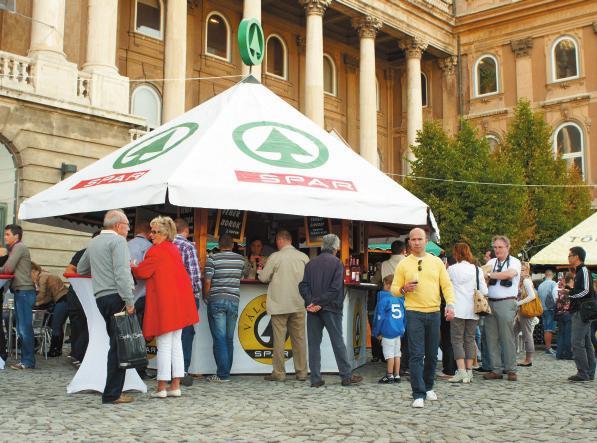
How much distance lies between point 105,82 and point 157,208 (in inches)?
319

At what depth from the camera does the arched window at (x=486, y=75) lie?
118 ft

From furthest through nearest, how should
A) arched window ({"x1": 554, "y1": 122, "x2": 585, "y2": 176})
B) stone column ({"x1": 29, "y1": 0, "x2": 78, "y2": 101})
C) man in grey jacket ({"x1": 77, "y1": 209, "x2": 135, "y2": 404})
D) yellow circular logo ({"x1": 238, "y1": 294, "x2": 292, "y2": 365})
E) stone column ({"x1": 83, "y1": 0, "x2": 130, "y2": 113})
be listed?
arched window ({"x1": 554, "y1": 122, "x2": 585, "y2": 176}) < stone column ({"x1": 83, "y1": 0, "x2": 130, "y2": 113}) < stone column ({"x1": 29, "y1": 0, "x2": 78, "y2": 101}) < yellow circular logo ({"x1": 238, "y1": 294, "x2": 292, "y2": 365}) < man in grey jacket ({"x1": 77, "y1": 209, "x2": 135, "y2": 404})

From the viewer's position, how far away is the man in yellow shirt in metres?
6.90

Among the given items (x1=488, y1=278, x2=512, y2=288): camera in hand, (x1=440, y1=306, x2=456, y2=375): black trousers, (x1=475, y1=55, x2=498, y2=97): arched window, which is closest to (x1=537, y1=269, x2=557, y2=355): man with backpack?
(x1=440, y1=306, x2=456, y2=375): black trousers

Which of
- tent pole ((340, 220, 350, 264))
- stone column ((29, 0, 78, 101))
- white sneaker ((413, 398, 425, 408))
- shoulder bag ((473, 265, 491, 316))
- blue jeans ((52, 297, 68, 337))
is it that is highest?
stone column ((29, 0, 78, 101))

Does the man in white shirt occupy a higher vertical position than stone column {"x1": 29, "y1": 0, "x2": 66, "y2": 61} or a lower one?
lower

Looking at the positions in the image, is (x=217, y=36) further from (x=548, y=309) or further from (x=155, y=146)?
(x=155, y=146)

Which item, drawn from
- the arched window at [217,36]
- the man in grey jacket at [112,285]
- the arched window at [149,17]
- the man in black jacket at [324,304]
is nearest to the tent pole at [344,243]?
the man in black jacket at [324,304]

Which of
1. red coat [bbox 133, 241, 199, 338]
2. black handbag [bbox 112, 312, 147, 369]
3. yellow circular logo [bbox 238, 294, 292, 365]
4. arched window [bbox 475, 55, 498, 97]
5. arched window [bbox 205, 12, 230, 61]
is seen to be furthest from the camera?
arched window [bbox 475, 55, 498, 97]

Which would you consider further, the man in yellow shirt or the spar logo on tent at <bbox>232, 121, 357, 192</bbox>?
the spar logo on tent at <bbox>232, 121, 357, 192</bbox>

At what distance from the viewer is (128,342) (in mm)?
6590

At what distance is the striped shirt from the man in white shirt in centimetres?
334

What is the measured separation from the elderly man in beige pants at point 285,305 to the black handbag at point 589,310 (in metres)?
3.60

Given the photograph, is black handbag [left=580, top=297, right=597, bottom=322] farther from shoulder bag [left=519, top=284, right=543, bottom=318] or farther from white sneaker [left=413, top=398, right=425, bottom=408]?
white sneaker [left=413, top=398, right=425, bottom=408]
